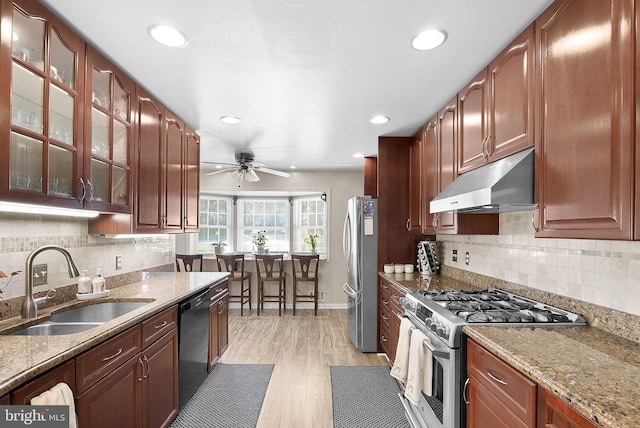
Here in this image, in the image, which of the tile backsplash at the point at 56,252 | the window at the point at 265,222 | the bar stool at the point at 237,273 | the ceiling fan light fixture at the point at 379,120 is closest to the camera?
the tile backsplash at the point at 56,252

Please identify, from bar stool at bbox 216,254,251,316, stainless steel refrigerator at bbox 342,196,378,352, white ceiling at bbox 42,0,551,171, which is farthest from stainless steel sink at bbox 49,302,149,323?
bar stool at bbox 216,254,251,316

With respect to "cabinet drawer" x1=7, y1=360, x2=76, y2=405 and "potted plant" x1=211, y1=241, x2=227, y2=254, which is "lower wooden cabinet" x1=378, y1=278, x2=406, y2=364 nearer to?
"cabinet drawer" x1=7, y1=360, x2=76, y2=405

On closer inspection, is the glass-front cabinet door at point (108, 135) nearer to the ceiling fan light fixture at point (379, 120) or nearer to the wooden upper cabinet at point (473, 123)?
the ceiling fan light fixture at point (379, 120)

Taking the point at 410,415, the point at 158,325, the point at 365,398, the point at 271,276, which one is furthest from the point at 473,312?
the point at 271,276

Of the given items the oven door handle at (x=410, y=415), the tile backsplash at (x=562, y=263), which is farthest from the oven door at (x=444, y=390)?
the tile backsplash at (x=562, y=263)

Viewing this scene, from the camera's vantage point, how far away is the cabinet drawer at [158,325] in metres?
1.89

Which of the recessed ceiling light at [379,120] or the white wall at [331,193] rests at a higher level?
the recessed ceiling light at [379,120]

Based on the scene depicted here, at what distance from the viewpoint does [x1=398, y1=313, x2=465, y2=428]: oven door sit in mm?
1690

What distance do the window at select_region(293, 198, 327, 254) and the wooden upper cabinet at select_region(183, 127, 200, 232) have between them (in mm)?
2871

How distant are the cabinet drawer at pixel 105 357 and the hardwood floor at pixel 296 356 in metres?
1.15

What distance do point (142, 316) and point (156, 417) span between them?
2.31 ft

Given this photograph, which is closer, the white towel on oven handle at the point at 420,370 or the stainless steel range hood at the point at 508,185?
the stainless steel range hood at the point at 508,185

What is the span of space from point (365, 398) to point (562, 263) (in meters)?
1.78

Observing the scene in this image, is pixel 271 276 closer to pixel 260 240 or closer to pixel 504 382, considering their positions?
pixel 260 240
